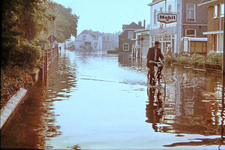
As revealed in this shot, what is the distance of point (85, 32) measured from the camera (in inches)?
5349

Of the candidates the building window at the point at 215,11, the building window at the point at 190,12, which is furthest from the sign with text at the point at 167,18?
the building window at the point at 215,11

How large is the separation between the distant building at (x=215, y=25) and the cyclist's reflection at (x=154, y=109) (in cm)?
2075

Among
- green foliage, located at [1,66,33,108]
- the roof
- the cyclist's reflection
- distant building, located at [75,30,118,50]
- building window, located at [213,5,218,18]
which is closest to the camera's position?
the cyclist's reflection

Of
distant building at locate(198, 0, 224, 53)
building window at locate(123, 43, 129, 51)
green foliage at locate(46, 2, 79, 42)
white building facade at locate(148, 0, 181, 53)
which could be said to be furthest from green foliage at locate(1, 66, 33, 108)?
building window at locate(123, 43, 129, 51)

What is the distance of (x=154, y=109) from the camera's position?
10.4 meters

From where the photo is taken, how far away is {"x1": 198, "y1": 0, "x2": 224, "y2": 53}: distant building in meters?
33.3

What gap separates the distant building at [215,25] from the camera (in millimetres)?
33312

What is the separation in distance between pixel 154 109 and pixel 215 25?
2629 cm

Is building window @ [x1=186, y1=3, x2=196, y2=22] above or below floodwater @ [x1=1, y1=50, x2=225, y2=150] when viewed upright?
above

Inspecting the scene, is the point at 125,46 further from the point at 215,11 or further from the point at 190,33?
the point at 215,11

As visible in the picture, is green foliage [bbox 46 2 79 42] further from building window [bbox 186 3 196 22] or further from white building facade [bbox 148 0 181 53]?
building window [bbox 186 3 196 22]

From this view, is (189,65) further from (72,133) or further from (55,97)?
(72,133)

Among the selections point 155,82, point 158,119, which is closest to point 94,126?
point 158,119

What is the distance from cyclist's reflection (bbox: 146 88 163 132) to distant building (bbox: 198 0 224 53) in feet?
68.1
